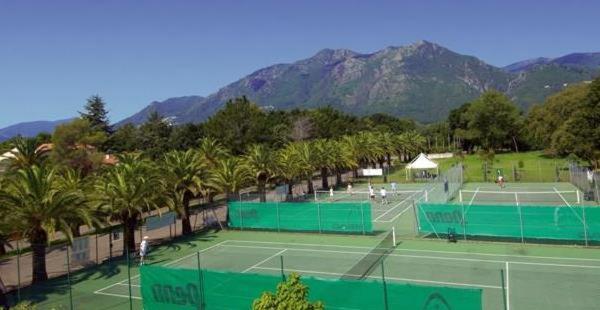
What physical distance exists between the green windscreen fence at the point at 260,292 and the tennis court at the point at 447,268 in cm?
214

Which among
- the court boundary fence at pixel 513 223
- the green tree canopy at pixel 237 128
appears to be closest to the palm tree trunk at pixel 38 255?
the court boundary fence at pixel 513 223

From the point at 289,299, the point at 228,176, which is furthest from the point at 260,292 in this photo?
the point at 228,176

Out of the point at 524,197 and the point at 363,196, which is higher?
the point at 363,196

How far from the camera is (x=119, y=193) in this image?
2706cm

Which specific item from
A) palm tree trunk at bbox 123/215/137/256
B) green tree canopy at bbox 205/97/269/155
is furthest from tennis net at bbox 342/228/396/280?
green tree canopy at bbox 205/97/269/155

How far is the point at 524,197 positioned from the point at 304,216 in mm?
20296

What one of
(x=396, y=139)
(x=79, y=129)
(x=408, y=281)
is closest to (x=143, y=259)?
(x=408, y=281)

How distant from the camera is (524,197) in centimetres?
4172

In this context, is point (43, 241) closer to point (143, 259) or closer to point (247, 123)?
point (143, 259)

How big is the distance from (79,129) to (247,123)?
22827mm

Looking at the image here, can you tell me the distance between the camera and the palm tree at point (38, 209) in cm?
2258

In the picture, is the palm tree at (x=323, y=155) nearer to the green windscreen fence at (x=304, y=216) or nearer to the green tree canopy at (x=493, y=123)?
the green windscreen fence at (x=304, y=216)

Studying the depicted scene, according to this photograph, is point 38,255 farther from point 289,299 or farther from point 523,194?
point 523,194

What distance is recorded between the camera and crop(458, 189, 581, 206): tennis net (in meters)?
38.4
